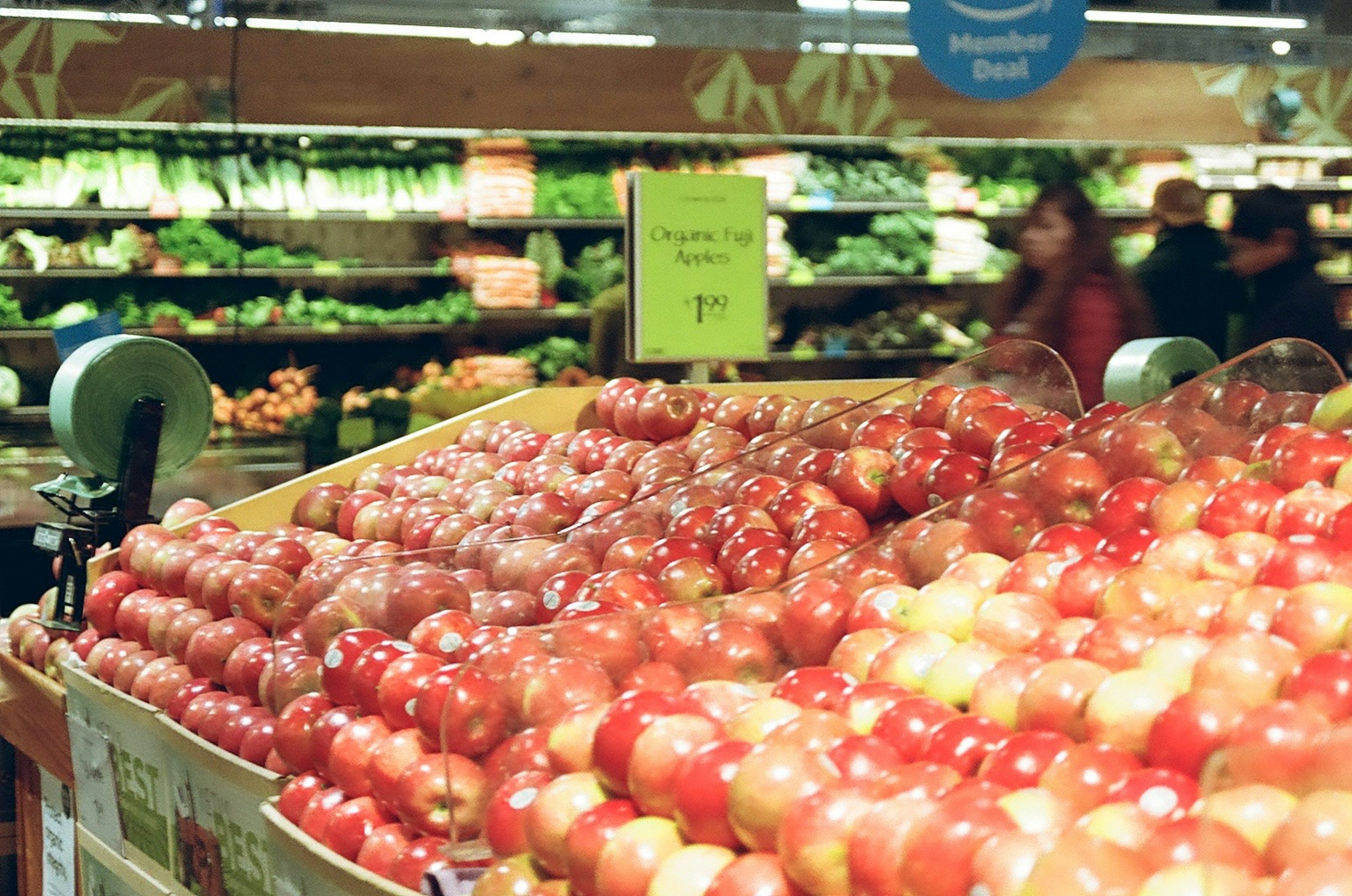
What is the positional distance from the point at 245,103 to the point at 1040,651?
5.59 m

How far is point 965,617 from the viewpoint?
5.43 feet

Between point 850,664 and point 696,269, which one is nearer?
point 850,664

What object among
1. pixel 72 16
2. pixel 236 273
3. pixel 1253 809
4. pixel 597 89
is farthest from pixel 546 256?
pixel 1253 809

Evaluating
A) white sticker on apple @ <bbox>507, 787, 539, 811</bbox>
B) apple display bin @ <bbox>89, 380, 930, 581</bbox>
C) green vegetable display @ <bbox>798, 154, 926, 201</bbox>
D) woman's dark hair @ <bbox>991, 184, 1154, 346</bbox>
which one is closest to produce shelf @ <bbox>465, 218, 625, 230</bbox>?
green vegetable display @ <bbox>798, 154, 926, 201</bbox>

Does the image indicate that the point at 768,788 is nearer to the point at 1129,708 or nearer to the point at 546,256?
the point at 1129,708

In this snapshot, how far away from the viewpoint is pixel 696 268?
3902 mm

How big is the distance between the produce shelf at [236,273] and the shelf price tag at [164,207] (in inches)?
10.2

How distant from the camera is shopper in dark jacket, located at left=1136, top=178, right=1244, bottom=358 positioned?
197 inches

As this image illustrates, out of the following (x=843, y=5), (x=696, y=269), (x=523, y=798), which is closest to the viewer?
(x=523, y=798)

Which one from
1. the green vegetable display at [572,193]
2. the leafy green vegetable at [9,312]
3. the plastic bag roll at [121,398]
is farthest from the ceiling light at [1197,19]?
the plastic bag roll at [121,398]

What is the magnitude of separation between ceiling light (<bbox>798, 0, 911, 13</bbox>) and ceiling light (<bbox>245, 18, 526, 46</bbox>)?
181cm

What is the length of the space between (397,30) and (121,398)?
4.08 metres

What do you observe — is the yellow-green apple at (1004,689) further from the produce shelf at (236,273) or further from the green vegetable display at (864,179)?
the green vegetable display at (864,179)

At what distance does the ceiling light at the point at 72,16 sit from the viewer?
6.02 metres
